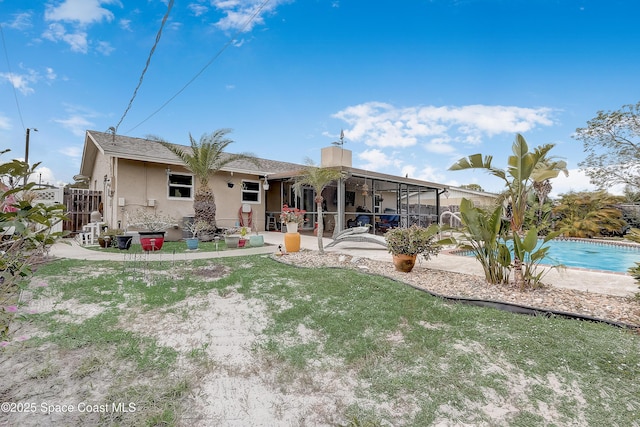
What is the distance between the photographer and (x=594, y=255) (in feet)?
37.0

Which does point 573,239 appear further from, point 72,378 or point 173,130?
point 173,130

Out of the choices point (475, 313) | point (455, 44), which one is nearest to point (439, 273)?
point (475, 313)

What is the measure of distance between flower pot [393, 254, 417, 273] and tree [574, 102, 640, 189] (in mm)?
17408

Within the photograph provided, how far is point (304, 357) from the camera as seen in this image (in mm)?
3094

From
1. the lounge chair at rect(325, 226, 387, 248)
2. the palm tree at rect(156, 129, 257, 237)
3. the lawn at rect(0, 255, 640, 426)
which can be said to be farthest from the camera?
the palm tree at rect(156, 129, 257, 237)

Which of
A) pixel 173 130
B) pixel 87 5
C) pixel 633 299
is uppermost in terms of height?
pixel 87 5

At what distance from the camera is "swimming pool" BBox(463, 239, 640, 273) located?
926 centimetres

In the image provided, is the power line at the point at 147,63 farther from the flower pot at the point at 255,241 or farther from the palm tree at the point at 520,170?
the palm tree at the point at 520,170

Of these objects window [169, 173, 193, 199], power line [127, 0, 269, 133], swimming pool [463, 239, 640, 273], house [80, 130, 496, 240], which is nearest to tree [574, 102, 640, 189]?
swimming pool [463, 239, 640, 273]

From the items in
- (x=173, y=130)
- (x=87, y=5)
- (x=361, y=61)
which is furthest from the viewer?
(x=173, y=130)

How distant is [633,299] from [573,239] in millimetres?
13149

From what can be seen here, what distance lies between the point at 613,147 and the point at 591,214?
425 centimetres

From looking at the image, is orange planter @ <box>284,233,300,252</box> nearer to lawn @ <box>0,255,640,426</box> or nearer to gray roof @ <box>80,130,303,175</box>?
lawn @ <box>0,255,640,426</box>

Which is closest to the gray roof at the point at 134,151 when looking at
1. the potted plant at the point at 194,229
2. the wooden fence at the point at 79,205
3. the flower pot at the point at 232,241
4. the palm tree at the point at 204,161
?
the palm tree at the point at 204,161
